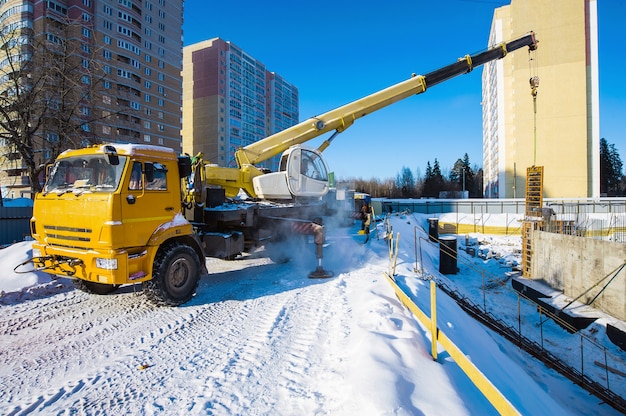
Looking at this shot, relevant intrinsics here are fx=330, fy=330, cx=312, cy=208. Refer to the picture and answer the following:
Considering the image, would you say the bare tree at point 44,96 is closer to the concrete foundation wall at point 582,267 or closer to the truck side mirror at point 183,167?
the truck side mirror at point 183,167

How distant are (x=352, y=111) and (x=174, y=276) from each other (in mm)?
7753

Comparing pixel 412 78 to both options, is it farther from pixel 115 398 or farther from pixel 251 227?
pixel 115 398

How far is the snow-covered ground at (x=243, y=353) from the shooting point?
3.03 m

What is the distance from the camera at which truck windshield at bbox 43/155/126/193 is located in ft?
16.8

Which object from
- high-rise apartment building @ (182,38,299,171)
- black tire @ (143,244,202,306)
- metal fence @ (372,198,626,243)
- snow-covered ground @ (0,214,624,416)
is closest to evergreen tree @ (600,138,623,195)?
metal fence @ (372,198,626,243)

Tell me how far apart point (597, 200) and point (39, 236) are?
141 feet

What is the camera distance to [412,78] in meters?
11.2

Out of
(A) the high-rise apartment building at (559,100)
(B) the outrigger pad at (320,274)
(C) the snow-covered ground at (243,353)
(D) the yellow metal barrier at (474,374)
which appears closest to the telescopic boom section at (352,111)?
(B) the outrigger pad at (320,274)

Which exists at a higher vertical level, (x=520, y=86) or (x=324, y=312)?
(x=520, y=86)

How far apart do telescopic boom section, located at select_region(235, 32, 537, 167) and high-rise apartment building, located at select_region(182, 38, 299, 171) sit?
52.2m

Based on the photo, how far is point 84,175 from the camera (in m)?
5.43

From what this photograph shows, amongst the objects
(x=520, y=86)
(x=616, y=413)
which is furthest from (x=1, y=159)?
(x=520, y=86)

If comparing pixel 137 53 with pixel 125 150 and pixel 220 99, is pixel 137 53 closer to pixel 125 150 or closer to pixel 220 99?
pixel 220 99

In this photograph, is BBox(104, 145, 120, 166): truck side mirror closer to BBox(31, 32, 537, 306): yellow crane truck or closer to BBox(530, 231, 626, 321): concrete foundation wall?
BBox(31, 32, 537, 306): yellow crane truck
